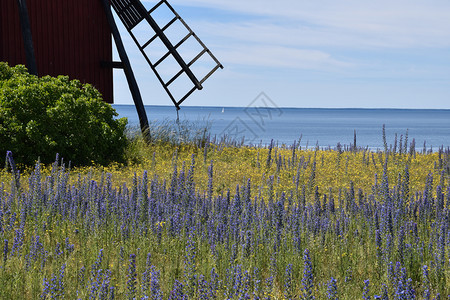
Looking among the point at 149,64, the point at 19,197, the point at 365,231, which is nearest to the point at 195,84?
the point at 149,64

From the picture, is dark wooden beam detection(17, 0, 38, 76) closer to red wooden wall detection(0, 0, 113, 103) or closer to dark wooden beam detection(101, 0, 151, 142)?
red wooden wall detection(0, 0, 113, 103)

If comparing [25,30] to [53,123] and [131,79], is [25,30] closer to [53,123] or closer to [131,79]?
[53,123]

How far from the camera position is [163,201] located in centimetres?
664

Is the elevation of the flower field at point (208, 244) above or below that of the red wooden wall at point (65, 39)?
below

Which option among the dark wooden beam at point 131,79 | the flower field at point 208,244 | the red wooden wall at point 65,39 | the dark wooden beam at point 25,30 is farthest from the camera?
the dark wooden beam at point 131,79

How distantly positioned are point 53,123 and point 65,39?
5325 mm

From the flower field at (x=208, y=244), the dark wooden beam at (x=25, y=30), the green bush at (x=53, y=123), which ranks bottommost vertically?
the flower field at (x=208, y=244)

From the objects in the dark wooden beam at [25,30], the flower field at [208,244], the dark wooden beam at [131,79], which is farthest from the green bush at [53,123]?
the flower field at [208,244]

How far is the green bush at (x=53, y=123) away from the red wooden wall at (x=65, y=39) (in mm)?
2041

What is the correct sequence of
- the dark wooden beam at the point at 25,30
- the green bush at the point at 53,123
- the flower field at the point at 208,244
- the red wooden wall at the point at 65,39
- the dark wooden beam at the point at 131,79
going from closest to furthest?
the flower field at the point at 208,244, the green bush at the point at 53,123, the dark wooden beam at the point at 25,30, the red wooden wall at the point at 65,39, the dark wooden beam at the point at 131,79

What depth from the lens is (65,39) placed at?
17.4m

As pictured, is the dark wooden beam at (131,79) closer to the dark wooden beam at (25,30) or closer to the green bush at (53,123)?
the green bush at (53,123)

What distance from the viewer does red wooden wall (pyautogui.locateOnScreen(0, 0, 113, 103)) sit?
15.4 metres

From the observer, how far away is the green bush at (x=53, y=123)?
493 inches
